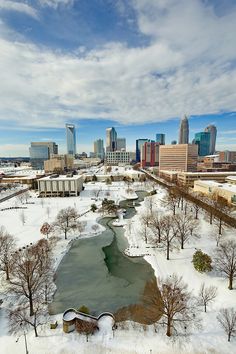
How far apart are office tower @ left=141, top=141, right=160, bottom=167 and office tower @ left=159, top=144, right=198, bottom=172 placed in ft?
159

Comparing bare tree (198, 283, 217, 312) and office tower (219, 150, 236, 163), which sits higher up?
office tower (219, 150, 236, 163)

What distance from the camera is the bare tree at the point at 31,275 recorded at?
16531 mm

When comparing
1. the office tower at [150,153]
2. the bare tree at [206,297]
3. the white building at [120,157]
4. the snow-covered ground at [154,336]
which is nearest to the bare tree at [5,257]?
the snow-covered ground at [154,336]

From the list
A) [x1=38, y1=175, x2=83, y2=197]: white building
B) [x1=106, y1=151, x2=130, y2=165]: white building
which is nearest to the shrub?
[x1=38, y1=175, x2=83, y2=197]: white building

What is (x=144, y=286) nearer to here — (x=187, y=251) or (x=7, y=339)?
(x=187, y=251)

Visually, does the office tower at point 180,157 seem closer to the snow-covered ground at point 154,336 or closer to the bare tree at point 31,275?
the snow-covered ground at point 154,336

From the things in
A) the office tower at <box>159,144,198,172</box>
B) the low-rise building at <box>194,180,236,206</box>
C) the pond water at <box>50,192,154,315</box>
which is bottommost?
the pond water at <box>50,192,154,315</box>

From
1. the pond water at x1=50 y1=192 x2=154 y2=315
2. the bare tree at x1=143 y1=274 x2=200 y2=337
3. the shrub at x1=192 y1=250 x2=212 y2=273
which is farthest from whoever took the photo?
the shrub at x1=192 y1=250 x2=212 y2=273

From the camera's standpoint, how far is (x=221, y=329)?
568 inches

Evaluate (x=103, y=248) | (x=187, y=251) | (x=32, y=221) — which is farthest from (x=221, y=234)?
(x=32, y=221)

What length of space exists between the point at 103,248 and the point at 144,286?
1005cm

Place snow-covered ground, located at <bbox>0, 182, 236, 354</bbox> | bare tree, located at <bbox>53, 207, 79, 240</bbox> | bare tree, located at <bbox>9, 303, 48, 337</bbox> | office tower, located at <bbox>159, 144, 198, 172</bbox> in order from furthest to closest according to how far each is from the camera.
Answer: office tower, located at <bbox>159, 144, 198, 172</bbox> → bare tree, located at <bbox>53, 207, 79, 240</bbox> → bare tree, located at <bbox>9, 303, 48, 337</bbox> → snow-covered ground, located at <bbox>0, 182, 236, 354</bbox>

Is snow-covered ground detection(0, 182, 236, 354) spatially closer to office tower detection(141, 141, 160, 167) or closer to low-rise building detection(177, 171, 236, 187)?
low-rise building detection(177, 171, 236, 187)

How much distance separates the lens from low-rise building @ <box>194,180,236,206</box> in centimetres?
4393
